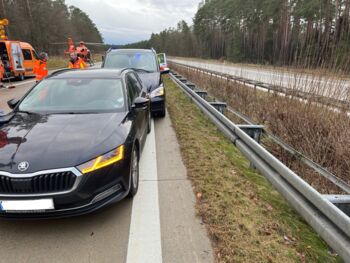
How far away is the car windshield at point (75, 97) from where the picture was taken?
13.9 ft

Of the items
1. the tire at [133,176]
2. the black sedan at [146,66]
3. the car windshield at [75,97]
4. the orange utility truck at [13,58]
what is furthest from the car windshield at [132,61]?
the orange utility truck at [13,58]

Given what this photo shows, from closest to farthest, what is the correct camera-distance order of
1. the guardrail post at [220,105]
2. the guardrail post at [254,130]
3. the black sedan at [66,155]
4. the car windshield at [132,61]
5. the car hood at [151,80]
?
the black sedan at [66,155] < the guardrail post at [254,130] < the guardrail post at [220,105] < the car hood at [151,80] < the car windshield at [132,61]

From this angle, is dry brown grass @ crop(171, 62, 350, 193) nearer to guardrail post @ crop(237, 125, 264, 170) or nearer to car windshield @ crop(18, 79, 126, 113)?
guardrail post @ crop(237, 125, 264, 170)

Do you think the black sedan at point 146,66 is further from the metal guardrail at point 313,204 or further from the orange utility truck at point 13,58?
the orange utility truck at point 13,58

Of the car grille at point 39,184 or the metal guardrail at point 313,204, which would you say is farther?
the car grille at point 39,184

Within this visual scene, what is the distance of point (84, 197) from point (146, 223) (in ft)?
2.42

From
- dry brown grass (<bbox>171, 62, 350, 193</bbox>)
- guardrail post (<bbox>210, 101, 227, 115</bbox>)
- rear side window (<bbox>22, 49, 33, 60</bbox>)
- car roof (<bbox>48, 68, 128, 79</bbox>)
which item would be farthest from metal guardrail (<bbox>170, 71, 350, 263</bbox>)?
rear side window (<bbox>22, 49, 33, 60</bbox>)

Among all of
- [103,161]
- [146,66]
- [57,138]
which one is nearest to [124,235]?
[103,161]

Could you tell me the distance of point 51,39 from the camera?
4819cm

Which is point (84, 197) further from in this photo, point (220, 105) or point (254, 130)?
point (220, 105)

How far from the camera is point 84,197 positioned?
9.52 feet

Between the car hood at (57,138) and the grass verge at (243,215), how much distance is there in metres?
1.37

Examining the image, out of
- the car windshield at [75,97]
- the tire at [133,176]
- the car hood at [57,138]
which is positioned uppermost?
the car windshield at [75,97]

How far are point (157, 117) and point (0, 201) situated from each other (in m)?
5.96
